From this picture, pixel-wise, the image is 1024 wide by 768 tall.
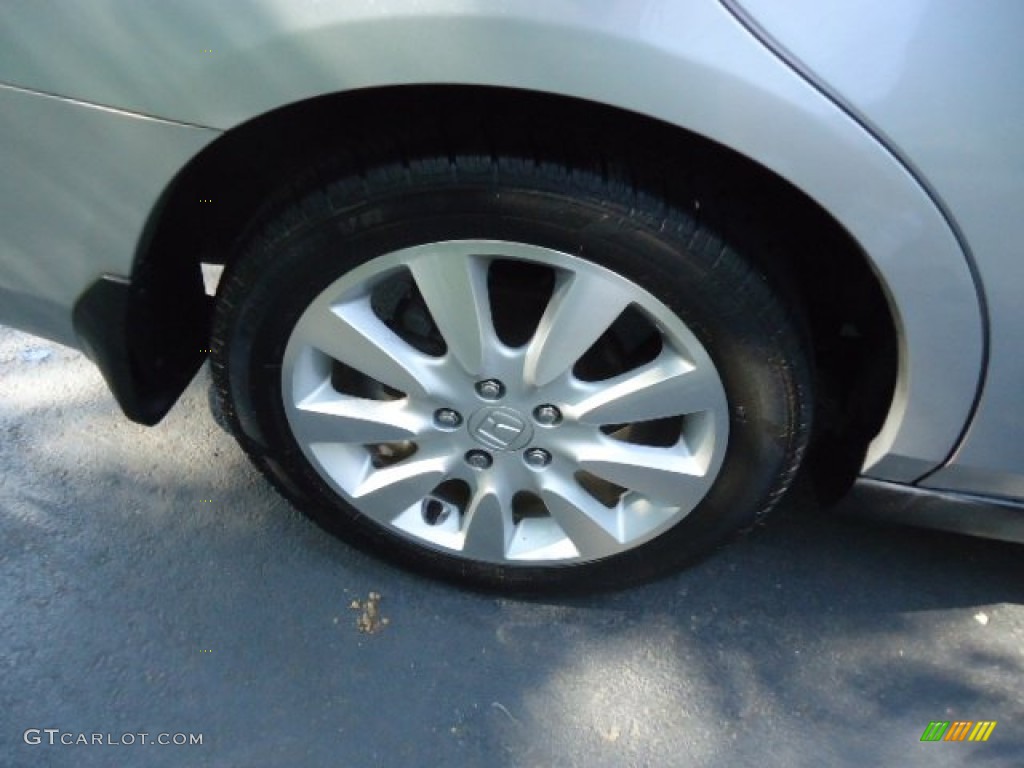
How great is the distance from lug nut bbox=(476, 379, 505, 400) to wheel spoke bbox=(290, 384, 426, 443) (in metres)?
0.14

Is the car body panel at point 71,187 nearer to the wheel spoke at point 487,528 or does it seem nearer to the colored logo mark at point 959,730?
A: the wheel spoke at point 487,528

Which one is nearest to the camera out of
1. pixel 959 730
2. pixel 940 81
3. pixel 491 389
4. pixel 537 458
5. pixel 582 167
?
pixel 940 81

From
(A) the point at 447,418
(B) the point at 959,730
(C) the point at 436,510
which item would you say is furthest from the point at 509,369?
(B) the point at 959,730

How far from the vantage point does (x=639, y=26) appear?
1076 mm

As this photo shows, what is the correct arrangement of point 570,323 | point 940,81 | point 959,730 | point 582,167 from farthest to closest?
point 959,730
point 570,323
point 582,167
point 940,81

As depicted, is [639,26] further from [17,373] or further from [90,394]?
[17,373]

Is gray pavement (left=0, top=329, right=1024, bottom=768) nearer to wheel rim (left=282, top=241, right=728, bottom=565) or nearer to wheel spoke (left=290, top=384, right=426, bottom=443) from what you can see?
wheel rim (left=282, top=241, right=728, bottom=565)

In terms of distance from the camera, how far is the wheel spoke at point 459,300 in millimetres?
1350

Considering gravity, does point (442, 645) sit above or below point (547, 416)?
below

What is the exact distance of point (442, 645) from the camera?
175cm

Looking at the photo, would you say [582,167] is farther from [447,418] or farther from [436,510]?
[436,510]

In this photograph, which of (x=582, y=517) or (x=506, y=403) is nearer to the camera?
(x=506, y=403)

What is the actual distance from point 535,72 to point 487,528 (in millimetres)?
853

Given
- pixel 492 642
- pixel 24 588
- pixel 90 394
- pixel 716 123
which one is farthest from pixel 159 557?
pixel 716 123
